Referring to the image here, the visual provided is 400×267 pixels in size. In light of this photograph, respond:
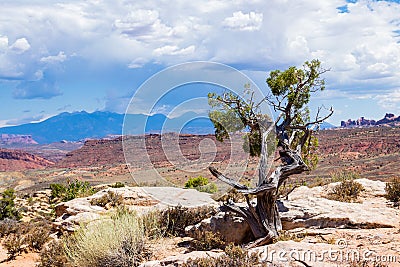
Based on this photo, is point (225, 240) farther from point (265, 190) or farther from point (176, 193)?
point (176, 193)

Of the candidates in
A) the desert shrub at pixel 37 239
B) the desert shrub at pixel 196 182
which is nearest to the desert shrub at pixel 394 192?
the desert shrub at pixel 196 182

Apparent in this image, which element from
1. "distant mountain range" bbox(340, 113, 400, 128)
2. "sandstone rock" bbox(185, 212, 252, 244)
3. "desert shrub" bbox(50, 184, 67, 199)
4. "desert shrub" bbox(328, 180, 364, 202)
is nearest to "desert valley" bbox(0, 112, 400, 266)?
"sandstone rock" bbox(185, 212, 252, 244)

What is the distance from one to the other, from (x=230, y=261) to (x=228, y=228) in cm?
418

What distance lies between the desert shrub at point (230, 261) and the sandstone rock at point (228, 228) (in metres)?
3.79

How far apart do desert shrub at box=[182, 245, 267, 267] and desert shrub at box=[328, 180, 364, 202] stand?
7577mm

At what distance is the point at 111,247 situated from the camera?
818 centimetres

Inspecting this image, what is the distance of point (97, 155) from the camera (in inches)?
3748

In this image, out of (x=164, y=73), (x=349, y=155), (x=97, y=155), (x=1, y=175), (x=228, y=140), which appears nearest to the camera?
(x=164, y=73)

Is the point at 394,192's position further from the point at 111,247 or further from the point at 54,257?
the point at 54,257

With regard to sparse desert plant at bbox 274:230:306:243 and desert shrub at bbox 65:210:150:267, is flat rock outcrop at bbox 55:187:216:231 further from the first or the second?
sparse desert plant at bbox 274:230:306:243

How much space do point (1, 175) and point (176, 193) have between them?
7162cm

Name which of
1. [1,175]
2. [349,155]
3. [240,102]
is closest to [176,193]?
[240,102]

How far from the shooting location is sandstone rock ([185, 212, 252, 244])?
987cm

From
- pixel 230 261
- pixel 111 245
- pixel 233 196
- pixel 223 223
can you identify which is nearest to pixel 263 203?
pixel 223 223
